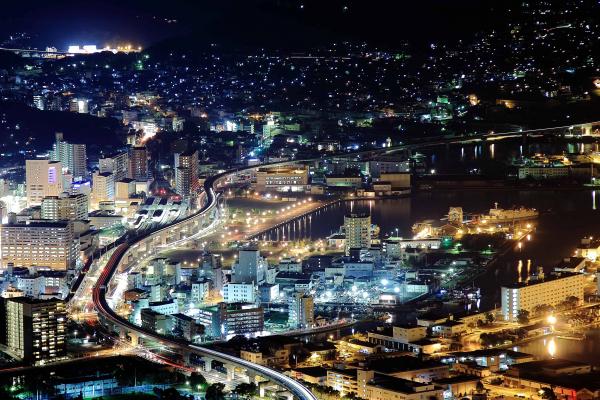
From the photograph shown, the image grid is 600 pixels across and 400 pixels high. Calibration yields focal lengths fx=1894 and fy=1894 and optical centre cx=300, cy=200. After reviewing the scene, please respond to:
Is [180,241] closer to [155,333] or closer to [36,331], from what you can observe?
[155,333]

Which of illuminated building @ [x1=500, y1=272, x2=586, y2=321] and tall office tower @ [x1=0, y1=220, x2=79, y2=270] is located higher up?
tall office tower @ [x1=0, y1=220, x2=79, y2=270]

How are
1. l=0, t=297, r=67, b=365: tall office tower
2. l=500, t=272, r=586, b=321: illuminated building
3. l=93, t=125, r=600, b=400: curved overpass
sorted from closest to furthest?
l=93, t=125, r=600, b=400: curved overpass, l=0, t=297, r=67, b=365: tall office tower, l=500, t=272, r=586, b=321: illuminated building

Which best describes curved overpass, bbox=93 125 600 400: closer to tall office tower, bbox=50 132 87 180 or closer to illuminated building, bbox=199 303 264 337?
illuminated building, bbox=199 303 264 337

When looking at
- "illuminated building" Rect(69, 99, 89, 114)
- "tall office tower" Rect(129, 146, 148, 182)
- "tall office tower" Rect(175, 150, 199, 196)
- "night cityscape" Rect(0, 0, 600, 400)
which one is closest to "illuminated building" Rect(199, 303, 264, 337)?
"night cityscape" Rect(0, 0, 600, 400)

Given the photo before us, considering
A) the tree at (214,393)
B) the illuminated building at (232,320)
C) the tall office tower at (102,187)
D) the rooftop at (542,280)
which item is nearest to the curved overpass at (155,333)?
the tree at (214,393)

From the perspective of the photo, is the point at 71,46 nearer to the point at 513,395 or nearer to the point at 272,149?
the point at 272,149

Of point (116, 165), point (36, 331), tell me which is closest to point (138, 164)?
point (116, 165)

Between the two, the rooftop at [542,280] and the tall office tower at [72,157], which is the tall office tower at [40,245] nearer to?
the rooftop at [542,280]

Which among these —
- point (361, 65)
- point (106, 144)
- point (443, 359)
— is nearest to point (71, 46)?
point (361, 65)
